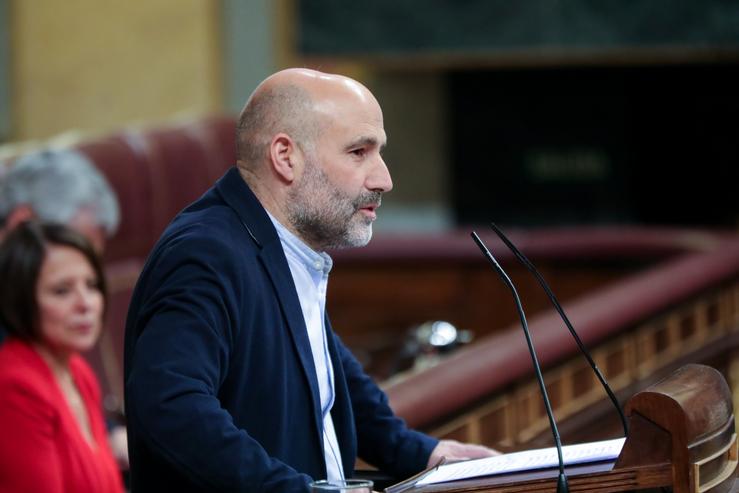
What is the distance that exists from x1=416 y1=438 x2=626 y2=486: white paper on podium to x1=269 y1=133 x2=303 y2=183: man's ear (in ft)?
1.35

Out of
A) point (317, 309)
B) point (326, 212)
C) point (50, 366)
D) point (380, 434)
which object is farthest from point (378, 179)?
point (50, 366)

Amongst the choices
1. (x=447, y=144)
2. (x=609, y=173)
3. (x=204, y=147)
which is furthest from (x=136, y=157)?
(x=609, y=173)

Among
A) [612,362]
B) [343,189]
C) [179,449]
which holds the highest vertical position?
[343,189]

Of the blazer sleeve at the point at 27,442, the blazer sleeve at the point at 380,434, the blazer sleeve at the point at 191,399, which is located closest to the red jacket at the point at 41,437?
the blazer sleeve at the point at 27,442

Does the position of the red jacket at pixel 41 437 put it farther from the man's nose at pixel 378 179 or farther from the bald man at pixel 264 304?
the man's nose at pixel 378 179

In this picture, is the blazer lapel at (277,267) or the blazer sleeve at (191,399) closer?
the blazer sleeve at (191,399)

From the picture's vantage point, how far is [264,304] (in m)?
1.71

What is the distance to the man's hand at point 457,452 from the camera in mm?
1944

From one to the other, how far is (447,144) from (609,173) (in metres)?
0.85

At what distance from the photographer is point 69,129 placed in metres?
7.06

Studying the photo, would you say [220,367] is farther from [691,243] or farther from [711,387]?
[691,243]

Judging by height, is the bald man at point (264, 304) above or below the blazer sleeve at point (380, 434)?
above

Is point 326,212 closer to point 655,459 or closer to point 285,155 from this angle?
point 285,155

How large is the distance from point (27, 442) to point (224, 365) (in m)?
1.06
